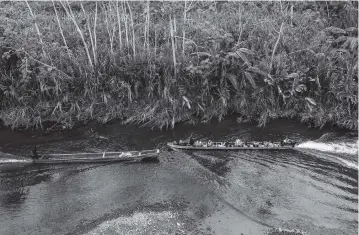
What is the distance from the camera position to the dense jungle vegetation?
24703mm

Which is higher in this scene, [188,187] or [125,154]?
[125,154]

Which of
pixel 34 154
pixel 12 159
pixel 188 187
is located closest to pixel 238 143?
pixel 188 187

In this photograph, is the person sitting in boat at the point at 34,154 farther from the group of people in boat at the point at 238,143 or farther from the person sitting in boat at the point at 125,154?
the group of people in boat at the point at 238,143

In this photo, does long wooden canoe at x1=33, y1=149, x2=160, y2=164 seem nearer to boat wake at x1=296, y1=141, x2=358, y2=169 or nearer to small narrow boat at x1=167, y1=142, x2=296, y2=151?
small narrow boat at x1=167, y1=142, x2=296, y2=151

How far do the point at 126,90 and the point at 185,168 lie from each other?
A: 759 centimetres

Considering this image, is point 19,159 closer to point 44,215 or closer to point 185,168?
point 44,215

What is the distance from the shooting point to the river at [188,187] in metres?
16.8

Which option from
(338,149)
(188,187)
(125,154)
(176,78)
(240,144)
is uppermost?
(176,78)

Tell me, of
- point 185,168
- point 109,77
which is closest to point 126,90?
point 109,77

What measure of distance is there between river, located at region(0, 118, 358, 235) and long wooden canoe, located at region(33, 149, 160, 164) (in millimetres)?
351

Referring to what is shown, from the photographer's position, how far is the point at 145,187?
19.4 meters

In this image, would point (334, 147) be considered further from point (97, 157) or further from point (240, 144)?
point (97, 157)

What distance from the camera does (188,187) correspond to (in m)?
19.2

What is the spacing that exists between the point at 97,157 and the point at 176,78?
24.8 ft
